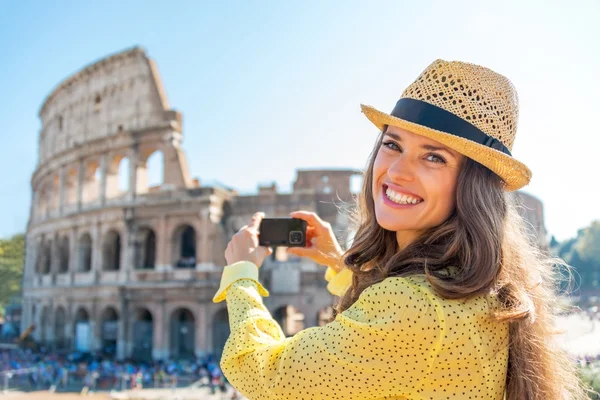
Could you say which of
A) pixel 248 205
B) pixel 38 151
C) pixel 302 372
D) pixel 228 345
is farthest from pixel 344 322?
pixel 38 151

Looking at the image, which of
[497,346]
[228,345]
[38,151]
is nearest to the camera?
[497,346]

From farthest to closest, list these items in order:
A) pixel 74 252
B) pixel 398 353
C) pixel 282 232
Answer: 1. pixel 74 252
2. pixel 282 232
3. pixel 398 353

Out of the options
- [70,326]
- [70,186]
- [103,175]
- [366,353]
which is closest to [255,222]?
[366,353]

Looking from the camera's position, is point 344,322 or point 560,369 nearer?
point 344,322

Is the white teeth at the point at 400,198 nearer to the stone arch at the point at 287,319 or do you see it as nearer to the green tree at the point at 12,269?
the stone arch at the point at 287,319

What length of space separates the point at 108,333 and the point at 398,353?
25.2m

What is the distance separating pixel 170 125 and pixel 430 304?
2332 centimetres

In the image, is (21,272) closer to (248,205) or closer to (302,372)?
(248,205)

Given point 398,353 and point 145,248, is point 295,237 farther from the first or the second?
point 145,248

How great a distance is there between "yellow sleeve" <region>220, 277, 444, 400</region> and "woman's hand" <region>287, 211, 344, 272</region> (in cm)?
133

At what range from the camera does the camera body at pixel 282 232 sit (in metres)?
2.54

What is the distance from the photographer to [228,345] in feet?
5.68

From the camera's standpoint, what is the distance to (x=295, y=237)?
→ 2.80 meters

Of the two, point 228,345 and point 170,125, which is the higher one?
point 170,125
